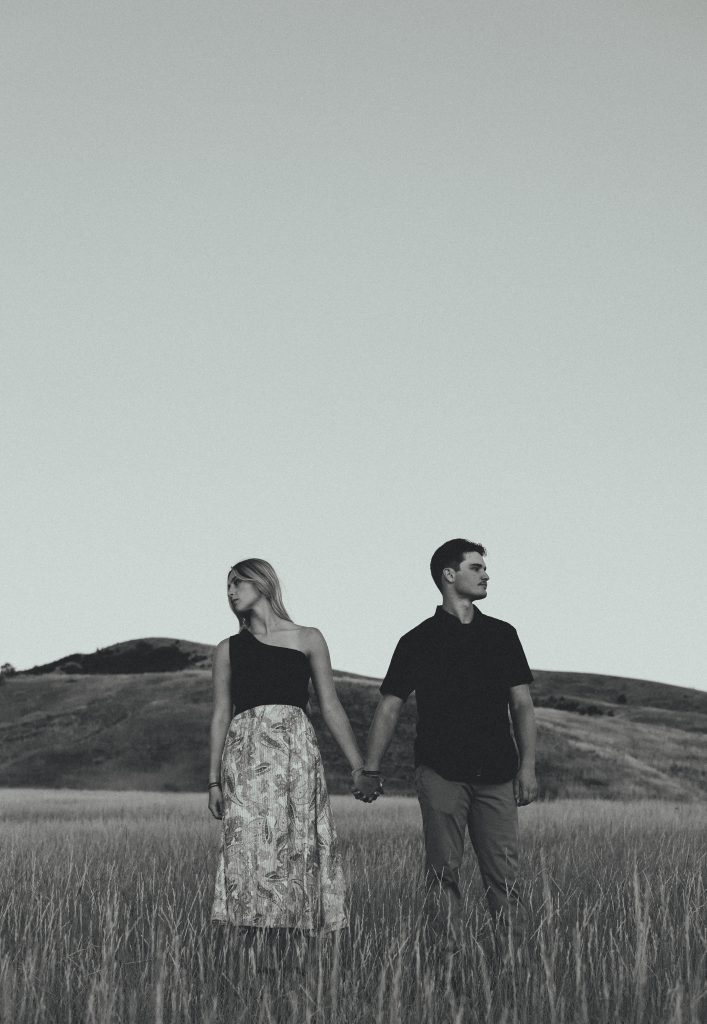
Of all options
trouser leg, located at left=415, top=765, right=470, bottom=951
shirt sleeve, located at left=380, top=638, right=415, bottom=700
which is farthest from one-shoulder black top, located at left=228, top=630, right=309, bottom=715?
trouser leg, located at left=415, top=765, right=470, bottom=951

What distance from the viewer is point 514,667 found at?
19.6ft

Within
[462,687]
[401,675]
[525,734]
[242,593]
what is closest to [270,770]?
[242,593]

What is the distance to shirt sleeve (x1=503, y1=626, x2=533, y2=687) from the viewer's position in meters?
5.94

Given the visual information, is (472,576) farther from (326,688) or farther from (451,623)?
(326,688)

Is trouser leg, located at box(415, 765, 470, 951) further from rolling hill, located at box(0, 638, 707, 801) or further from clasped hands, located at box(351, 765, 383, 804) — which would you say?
rolling hill, located at box(0, 638, 707, 801)

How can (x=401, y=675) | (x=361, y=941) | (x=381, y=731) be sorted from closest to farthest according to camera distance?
(x=361, y=941), (x=381, y=731), (x=401, y=675)

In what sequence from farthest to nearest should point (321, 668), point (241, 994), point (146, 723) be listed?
point (146, 723), point (321, 668), point (241, 994)

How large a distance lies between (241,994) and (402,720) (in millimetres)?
34386

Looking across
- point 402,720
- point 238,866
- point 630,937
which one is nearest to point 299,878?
point 238,866

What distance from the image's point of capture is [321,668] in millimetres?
5254

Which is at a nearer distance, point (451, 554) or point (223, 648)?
point (223, 648)

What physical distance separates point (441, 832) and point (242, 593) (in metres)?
1.70

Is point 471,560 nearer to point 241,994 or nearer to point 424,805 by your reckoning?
point 424,805

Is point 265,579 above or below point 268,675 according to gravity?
above
